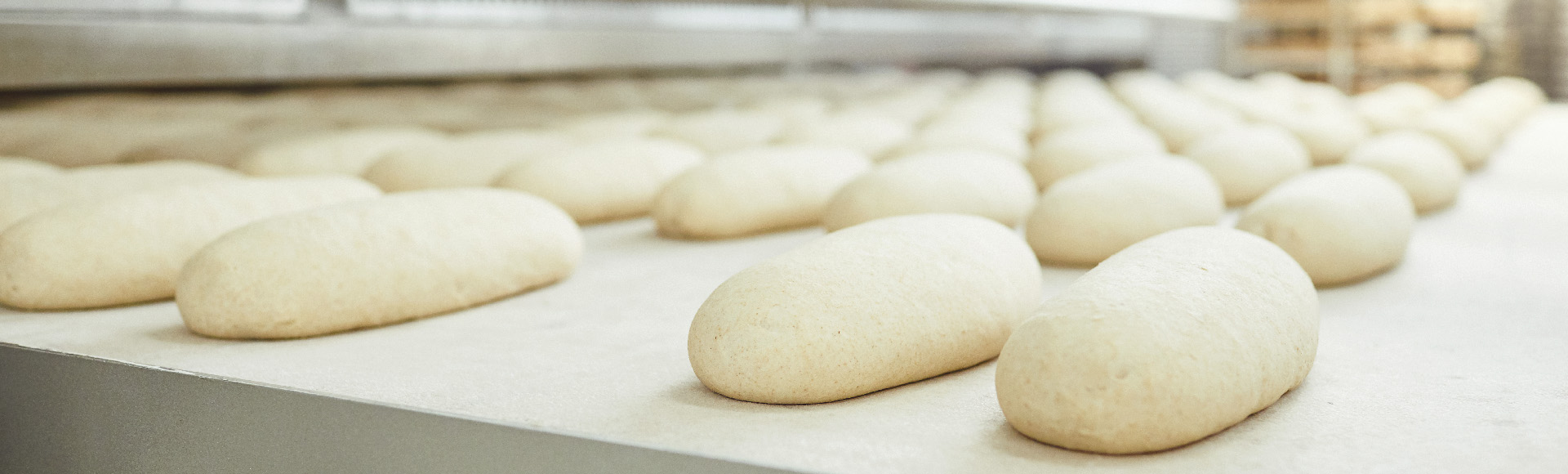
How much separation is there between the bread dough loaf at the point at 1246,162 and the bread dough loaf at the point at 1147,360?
2.87 ft

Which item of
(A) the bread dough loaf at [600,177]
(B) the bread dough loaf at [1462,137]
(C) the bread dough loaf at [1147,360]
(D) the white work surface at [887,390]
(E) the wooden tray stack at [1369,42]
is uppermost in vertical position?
(C) the bread dough loaf at [1147,360]

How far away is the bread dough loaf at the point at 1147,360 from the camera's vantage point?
23.3 inches

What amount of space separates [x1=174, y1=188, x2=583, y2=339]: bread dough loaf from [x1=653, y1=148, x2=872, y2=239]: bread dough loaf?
257 millimetres

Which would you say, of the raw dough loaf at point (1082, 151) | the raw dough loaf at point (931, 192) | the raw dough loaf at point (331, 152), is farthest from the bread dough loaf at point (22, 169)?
the raw dough loaf at point (1082, 151)

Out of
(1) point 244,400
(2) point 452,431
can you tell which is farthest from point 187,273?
(2) point 452,431

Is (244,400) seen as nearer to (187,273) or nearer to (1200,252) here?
(187,273)

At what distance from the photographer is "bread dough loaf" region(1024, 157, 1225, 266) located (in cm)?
111

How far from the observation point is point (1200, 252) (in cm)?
76

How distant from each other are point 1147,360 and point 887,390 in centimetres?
19

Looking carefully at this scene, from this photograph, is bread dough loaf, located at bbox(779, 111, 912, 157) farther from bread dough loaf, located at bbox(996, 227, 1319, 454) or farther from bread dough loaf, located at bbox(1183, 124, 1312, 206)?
bread dough loaf, located at bbox(996, 227, 1319, 454)

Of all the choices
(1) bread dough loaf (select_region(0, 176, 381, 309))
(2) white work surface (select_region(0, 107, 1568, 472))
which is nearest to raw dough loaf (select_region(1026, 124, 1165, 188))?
(2) white work surface (select_region(0, 107, 1568, 472))

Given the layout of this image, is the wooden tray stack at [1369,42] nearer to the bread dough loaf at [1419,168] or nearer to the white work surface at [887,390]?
the bread dough loaf at [1419,168]

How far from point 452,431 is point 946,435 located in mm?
283

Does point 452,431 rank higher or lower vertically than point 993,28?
higher
